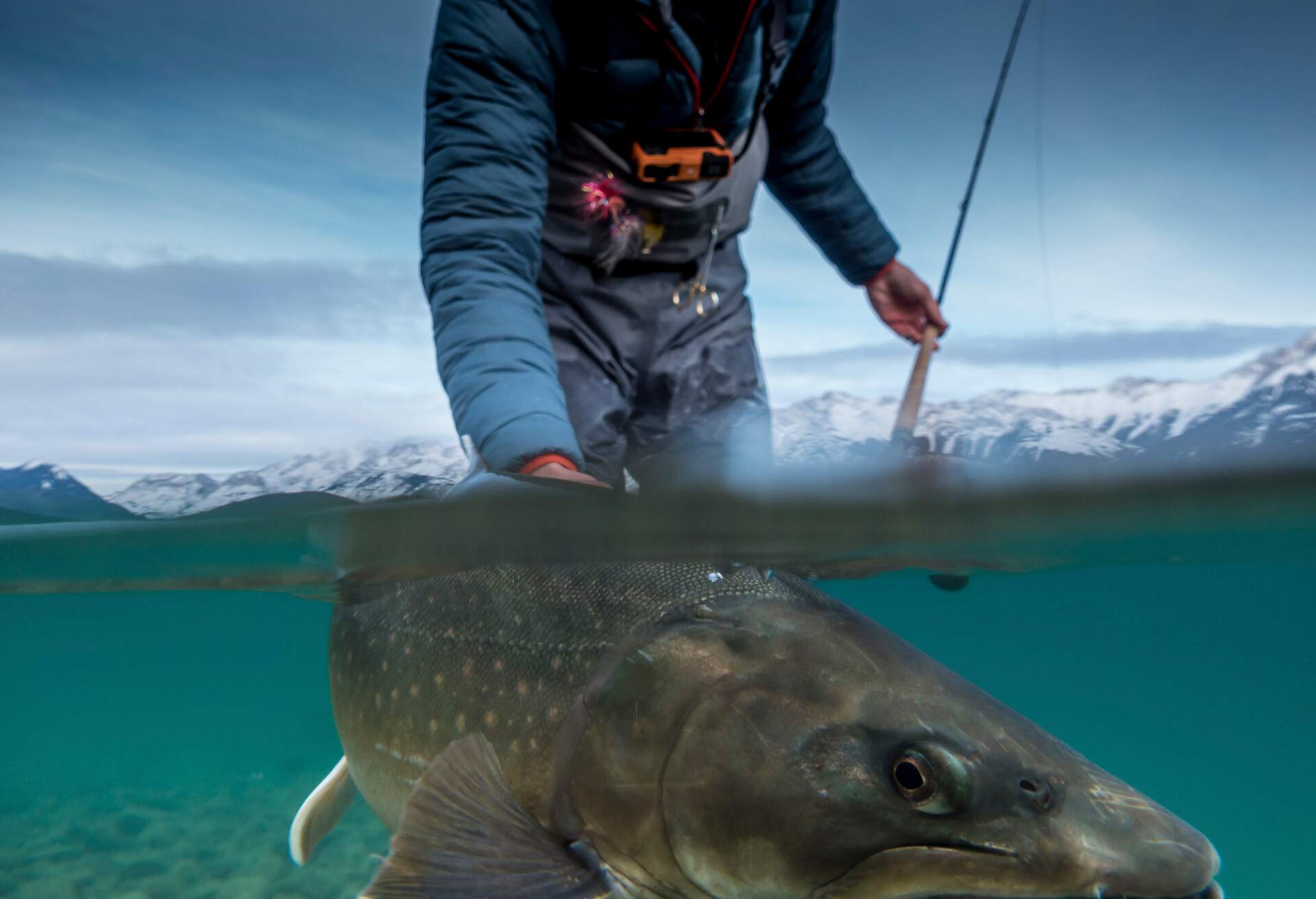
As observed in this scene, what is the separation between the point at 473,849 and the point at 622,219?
9.70ft

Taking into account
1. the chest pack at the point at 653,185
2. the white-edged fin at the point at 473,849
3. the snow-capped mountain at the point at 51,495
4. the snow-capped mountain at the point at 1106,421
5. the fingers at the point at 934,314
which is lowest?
the white-edged fin at the point at 473,849

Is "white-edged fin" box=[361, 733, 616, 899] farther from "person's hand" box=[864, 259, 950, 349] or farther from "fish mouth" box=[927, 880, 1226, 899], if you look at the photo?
"person's hand" box=[864, 259, 950, 349]

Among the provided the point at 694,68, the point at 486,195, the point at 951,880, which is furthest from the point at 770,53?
the point at 951,880

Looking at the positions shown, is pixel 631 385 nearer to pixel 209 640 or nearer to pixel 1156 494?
pixel 1156 494

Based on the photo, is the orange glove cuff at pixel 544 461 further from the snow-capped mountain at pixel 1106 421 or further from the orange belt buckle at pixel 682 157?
the orange belt buckle at pixel 682 157

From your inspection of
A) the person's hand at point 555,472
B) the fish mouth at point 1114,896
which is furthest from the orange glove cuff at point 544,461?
the fish mouth at point 1114,896

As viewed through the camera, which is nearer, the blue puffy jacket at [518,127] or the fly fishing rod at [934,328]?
the blue puffy jacket at [518,127]

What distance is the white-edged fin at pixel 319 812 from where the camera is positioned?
12.0ft

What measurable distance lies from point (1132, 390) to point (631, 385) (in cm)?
280

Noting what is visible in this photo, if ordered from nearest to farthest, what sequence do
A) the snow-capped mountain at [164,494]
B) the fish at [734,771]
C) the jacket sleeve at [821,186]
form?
the fish at [734,771], the snow-capped mountain at [164,494], the jacket sleeve at [821,186]

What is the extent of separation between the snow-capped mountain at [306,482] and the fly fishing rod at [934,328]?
224 cm

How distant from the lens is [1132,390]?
471 centimetres

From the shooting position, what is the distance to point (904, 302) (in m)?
5.14

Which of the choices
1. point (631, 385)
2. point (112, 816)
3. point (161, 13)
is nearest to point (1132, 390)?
point (631, 385)
